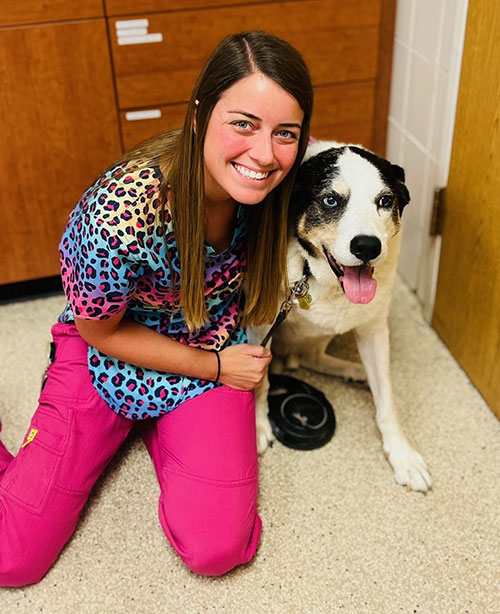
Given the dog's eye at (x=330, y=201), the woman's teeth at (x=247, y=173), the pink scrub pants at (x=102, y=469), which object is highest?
the woman's teeth at (x=247, y=173)

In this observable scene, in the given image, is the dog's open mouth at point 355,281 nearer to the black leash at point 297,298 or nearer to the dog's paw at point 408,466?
the black leash at point 297,298

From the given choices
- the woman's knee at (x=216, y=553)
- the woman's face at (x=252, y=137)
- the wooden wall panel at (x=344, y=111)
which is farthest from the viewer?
the wooden wall panel at (x=344, y=111)

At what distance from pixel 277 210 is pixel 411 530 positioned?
28.7 inches

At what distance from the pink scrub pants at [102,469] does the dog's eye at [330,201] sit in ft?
1.51

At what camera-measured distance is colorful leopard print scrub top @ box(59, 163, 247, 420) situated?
1.28 metres

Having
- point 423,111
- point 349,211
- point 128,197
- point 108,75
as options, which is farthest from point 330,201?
point 108,75

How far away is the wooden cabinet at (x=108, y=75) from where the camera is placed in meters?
1.87

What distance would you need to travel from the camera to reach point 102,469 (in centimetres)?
156

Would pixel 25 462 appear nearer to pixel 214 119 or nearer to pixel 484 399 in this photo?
pixel 214 119

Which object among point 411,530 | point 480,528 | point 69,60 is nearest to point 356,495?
point 411,530

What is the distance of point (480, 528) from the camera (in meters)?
1.53

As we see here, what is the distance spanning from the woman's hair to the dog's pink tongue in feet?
0.45

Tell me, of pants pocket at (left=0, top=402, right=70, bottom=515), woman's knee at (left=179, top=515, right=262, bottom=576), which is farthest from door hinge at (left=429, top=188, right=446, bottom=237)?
pants pocket at (left=0, top=402, right=70, bottom=515)

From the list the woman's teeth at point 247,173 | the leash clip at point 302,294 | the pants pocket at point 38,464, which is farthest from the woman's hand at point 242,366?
the woman's teeth at point 247,173
